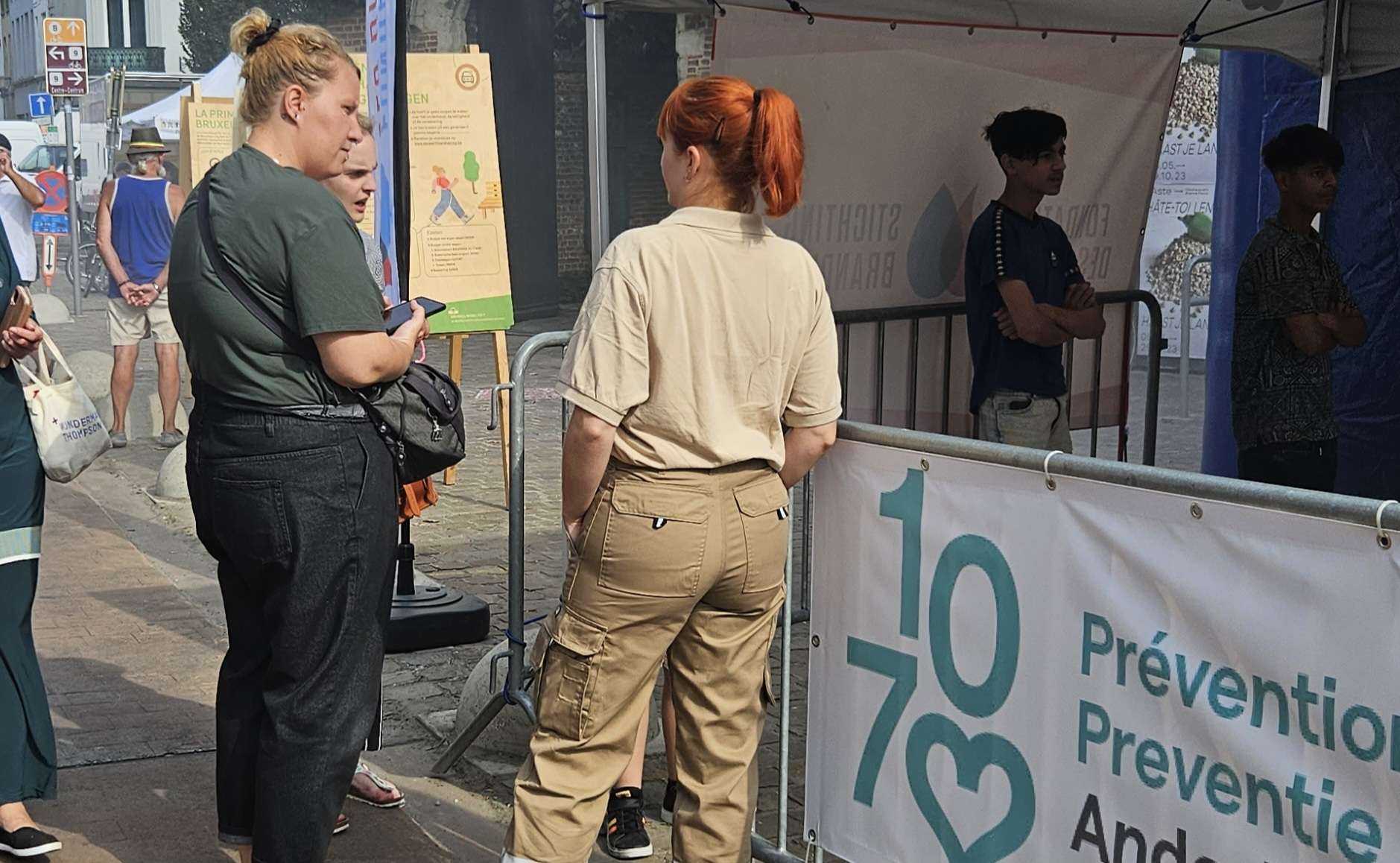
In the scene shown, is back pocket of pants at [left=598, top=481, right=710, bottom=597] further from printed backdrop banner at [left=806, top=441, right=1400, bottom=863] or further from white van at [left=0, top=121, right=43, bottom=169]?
white van at [left=0, top=121, right=43, bottom=169]

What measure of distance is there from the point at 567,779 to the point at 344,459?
0.82 metres

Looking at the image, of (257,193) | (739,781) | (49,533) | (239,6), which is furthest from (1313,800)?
(239,6)

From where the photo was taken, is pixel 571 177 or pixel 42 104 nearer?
pixel 571 177

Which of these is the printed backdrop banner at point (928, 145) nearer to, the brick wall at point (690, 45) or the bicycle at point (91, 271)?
the brick wall at point (690, 45)

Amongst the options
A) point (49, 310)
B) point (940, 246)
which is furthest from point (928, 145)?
point (49, 310)

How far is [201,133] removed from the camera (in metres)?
10.4

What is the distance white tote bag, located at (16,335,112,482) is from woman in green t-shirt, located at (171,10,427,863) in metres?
0.73

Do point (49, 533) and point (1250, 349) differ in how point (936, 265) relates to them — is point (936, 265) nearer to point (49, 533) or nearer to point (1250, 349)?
point (1250, 349)

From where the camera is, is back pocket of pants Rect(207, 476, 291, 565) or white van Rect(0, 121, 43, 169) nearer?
back pocket of pants Rect(207, 476, 291, 565)

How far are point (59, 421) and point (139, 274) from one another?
24.4ft

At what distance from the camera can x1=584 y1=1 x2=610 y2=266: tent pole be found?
16.0 ft

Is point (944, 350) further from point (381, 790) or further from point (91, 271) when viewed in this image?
point (91, 271)

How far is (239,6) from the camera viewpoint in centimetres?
3588

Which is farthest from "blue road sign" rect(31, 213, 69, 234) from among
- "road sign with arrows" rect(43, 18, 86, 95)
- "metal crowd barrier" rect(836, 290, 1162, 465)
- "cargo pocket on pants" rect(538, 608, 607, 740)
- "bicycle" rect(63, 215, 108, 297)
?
"cargo pocket on pants" rect(538, 608, 607, 740)
